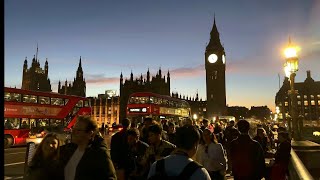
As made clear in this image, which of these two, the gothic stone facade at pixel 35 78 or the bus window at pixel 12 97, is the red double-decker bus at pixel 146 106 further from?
the gothic stone facade at pixel 35 78

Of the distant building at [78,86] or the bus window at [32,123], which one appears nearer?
the bus window at [32,123]

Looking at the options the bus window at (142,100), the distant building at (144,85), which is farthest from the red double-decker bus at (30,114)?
the distant building at (144,85)

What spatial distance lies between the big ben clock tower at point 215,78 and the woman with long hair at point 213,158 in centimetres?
9786

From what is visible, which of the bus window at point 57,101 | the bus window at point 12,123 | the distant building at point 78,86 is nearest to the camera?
the bus window at point 12,123

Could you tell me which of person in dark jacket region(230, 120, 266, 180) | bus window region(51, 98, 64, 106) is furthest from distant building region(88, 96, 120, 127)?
person in dark jacket region(230, 120, 266, 180)

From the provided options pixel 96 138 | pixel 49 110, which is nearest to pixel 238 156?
pixel 96 138

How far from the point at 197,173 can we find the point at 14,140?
81.3ft

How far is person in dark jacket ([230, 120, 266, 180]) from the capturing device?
5660 millimetres

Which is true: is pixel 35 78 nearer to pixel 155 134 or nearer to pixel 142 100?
pixel 142 100

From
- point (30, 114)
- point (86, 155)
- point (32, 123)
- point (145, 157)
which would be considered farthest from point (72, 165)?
point (32, 123)

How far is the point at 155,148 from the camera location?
5.52m

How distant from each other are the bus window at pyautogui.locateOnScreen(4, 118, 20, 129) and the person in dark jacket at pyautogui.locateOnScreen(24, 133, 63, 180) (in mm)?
22088

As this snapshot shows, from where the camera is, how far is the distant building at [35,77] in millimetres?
125312

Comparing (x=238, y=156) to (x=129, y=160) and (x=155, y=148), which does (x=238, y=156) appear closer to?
(x=155, y=148)
